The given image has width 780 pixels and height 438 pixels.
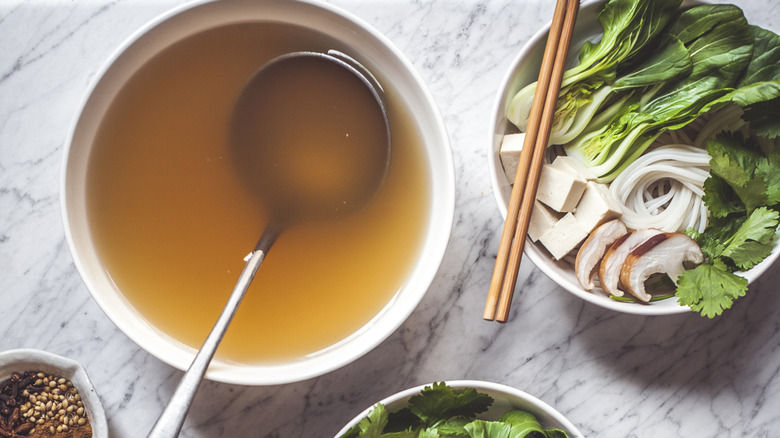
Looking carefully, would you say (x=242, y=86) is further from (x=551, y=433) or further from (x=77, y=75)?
(x=551, y=433)

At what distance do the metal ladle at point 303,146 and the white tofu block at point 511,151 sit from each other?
0.24 m

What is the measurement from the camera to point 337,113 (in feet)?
4.62

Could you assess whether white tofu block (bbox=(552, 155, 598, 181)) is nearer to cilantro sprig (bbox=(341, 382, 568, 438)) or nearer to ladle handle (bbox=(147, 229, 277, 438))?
cilantro sprig (bbox=(341, 382, 568, 438))

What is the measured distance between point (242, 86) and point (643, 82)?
826mm

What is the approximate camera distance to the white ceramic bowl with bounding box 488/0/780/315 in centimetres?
135

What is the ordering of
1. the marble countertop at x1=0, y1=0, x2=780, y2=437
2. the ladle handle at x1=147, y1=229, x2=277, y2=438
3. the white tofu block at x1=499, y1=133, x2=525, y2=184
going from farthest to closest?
the marble countertop at x1=0, y1=0, x2=780, y2=437, the white tofu block at x1=499, y1=133, x2=525, y2=184, the ladle handle at x1=147, y1=229, x2=277, y2=438

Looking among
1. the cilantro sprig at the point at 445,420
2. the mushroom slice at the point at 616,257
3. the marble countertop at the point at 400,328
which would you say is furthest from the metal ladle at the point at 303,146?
the mushroom slice at the point at 616,257

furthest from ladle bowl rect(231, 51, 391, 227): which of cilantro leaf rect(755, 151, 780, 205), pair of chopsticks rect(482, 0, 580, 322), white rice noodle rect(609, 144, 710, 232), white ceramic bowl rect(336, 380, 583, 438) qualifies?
cilantro leaf rect(755, 151, 780, 205)

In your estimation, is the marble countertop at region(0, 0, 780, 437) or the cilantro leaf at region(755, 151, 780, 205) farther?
the marble countertop at region(0, 0, 780, 437)

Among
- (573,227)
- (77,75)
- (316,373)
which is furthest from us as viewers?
(77,75)

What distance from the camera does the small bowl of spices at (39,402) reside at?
1423mm

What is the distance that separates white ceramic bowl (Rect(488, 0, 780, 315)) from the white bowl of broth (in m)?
0.12

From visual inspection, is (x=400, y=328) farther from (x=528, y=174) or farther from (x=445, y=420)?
(x=528, y=174)

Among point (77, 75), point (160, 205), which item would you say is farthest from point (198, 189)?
point (77, 75)
